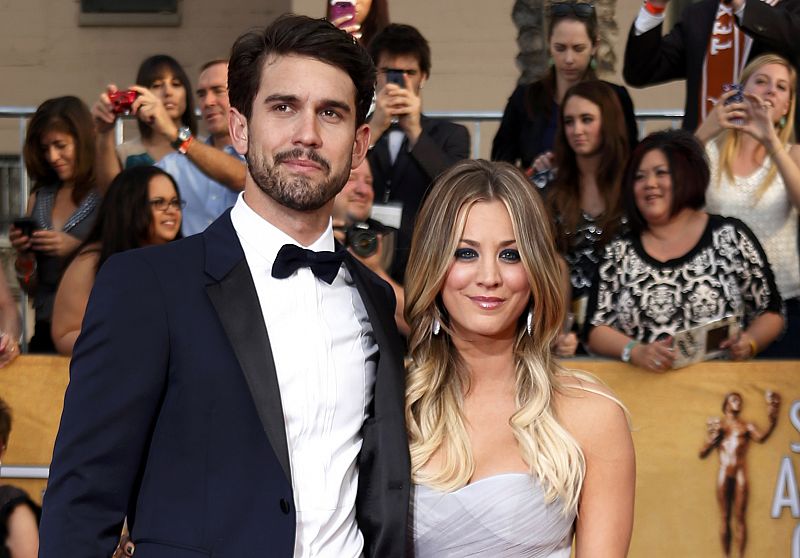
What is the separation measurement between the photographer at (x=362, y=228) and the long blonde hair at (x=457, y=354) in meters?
1.49

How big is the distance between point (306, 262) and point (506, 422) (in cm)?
76

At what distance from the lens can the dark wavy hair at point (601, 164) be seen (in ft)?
17.0

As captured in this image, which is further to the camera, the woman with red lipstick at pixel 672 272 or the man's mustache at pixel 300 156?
the woman with red lipstick at pixel 672 272

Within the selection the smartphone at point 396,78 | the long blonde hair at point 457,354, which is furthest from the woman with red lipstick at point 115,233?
the long blonde hair at point 457,354

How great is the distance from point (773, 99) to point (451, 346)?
250 centimetres

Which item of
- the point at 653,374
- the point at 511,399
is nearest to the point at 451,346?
the point at 511,399

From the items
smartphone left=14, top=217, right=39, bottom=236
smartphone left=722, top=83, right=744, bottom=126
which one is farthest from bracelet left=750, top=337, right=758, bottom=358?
smartphone left=14, top=217, right=39, bottom=236

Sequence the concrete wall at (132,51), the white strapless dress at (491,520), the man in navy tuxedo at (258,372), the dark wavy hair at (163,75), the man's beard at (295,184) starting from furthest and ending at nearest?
the concrete wall at (132,51) → the dark wavy hair at (163,75) → the white strapless dress at (491,520) → the man's beard at (295,184) → the man in navy tuxedo at (258,372)

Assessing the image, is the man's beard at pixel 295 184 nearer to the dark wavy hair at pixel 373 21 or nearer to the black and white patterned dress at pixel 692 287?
the black and white patterned dress at pixel 692 287

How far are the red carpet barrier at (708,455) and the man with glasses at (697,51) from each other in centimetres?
127

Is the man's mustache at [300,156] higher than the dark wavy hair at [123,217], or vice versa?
the man's mustache at [300,156]

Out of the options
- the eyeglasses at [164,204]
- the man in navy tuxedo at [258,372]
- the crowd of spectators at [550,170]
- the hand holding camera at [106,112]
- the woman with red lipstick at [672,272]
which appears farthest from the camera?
the hand holding camera at [106,112]

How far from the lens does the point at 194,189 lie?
534 cm

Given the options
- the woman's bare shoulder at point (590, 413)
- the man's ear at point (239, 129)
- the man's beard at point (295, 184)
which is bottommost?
the woman's bare shoulder at point (590, 413)
